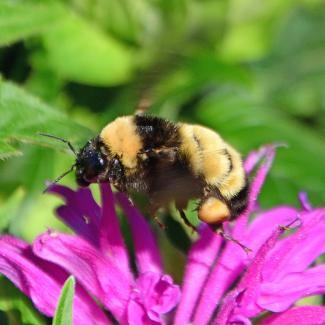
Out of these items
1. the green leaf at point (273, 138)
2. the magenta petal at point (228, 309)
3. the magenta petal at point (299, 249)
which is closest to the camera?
the magenta petal at point (228, 309)

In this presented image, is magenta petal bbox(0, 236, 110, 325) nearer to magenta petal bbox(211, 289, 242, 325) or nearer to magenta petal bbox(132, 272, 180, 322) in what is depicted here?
magenta petal bbox(132, 272, 180, 322)

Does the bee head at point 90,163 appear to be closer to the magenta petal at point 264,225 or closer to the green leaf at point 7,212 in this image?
the green leaf at point 7,212

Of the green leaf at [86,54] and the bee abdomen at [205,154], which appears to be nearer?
the bee abdomen at [205,154]

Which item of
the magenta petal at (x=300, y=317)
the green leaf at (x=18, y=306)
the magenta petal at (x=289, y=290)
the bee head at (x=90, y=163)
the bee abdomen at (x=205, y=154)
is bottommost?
the green leaf at (x=18, y=306)

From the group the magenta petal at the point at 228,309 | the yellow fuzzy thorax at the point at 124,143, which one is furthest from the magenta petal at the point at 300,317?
the yellow fuzzy thorax at the point at 124,143

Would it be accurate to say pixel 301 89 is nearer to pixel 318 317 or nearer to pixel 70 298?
pixel 318 317

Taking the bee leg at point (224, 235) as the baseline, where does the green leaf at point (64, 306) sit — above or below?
below

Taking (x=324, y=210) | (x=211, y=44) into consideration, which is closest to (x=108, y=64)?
(x=211, y=44)

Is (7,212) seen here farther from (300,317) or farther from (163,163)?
(300,317)

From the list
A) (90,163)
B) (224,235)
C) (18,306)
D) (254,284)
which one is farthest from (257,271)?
(18,306)
